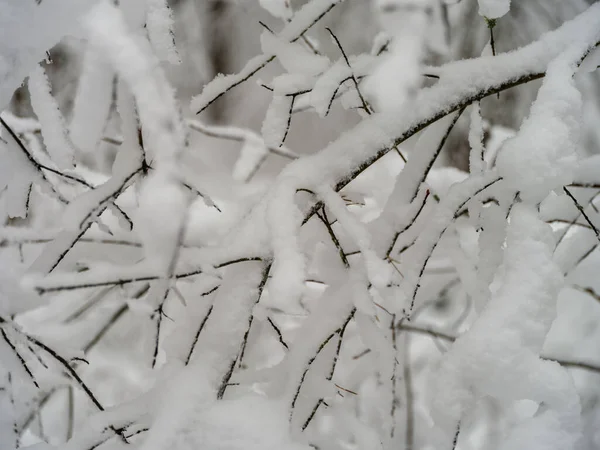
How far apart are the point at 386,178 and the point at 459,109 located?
2.46 feet

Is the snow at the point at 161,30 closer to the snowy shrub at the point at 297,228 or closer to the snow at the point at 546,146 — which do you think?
the snowy shrub at the point at 297,228

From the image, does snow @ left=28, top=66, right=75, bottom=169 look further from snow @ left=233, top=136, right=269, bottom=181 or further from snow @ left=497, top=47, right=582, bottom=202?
snow @ left=233, top=136, right=269, bottom=181

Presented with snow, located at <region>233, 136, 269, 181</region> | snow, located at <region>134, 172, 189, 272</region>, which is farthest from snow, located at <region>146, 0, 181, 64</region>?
snow, located at <region>233, 136, 269, 181</region>

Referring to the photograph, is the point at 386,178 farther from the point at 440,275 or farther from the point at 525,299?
the point at 525,299

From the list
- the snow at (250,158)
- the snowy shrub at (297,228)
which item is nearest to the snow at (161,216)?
the snowy shrub at (297,228)

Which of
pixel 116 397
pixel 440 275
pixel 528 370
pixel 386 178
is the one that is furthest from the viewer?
pixel 116 397

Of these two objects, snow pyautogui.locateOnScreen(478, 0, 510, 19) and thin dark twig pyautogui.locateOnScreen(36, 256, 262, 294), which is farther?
snow pyautogui.locateOnScreen(478, 0, 510, 19)

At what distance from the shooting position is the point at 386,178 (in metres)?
1.63

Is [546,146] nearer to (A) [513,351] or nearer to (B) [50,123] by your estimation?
(A) [513,351]

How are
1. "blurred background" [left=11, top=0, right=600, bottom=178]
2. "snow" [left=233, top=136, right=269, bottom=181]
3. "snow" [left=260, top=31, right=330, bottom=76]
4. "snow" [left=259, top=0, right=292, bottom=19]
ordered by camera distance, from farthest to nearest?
"blurred background" [left=11, top=0, right=600, bottom=178] → "snow" [left=233, top=136, right=269, bottom=181] → "snow" [left=259, top=0, right=292, bottom=19] → "snow" [left=260, top=31, right=330, bottom=76]

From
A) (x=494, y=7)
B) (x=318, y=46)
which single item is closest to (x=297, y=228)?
(x=494, y=7)

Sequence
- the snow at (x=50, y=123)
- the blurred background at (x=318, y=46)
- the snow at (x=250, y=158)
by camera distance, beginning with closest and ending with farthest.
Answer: the snow at (x=50, y=123) → the snow at (x=250, y=158) → the blurred background at (x=318, y=46)

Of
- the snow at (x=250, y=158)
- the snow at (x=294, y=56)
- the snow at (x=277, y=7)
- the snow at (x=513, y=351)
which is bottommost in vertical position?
the snow at (x=513, y=351)

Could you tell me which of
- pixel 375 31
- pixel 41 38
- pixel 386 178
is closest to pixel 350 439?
pixel 386 178
